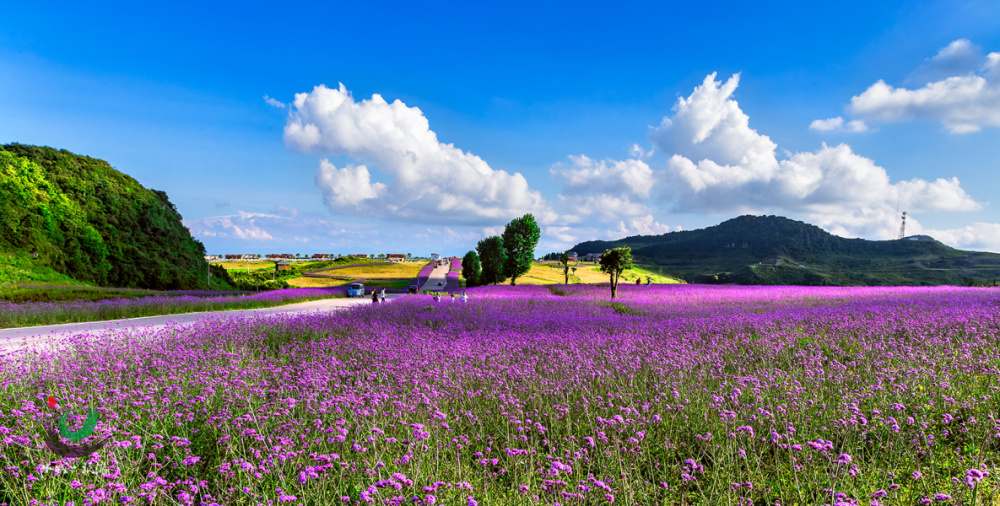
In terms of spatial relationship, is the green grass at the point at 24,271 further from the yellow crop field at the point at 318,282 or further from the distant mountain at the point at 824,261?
the distant mountain at the point at 824,261

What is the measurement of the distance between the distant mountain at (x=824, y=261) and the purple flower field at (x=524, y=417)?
6491 centimetres

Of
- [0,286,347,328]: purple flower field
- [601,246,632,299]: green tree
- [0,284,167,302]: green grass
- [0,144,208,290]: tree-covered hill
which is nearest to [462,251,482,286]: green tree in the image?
[0,144,208,290]: tree-covered hill

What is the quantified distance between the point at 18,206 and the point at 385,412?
36.6 metres

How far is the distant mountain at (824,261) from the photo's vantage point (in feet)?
295

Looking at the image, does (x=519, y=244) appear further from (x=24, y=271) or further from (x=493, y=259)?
(x=24, y=271)

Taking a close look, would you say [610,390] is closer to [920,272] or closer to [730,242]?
[920,272]

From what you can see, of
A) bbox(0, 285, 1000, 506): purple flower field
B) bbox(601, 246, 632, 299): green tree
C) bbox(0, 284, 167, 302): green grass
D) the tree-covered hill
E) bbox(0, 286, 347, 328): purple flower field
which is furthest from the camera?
the tree-covered hill

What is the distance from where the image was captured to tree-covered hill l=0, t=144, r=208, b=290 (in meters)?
26.3

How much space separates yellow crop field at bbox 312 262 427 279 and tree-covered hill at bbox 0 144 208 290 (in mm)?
35783

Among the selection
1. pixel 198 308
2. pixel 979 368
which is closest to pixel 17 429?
pixel 979 368

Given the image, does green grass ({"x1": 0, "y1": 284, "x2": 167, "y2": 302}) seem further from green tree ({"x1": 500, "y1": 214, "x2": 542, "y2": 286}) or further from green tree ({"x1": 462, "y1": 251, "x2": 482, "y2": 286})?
green tree ({"x1": 462, "y1": 251, "x2": 482, "y2": 286})

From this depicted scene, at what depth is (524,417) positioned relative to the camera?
461cm

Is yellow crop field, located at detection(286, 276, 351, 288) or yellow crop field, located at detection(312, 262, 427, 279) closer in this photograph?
yellow crop field, located at detection(286, 276, 351, 288)

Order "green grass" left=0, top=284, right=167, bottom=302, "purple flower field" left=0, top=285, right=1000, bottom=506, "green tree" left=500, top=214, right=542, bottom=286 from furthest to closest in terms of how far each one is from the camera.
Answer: "green tree" left=500, top=214, right=542, bottom=286 → "green grass" left=0, top=284, right=167, bottom=302 → "purple flower field" left=0, top=285, right=1000, bottom=506
